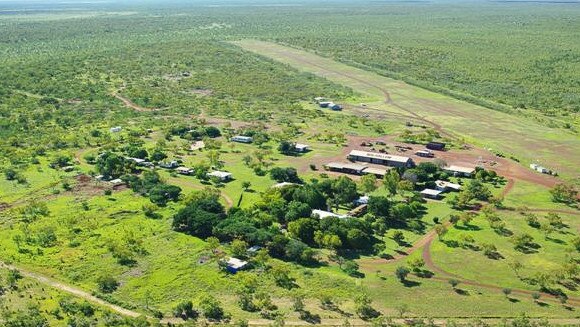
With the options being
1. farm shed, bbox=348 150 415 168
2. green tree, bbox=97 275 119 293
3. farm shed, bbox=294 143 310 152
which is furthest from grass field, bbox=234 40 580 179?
green tree, bbox=97 275 119 293

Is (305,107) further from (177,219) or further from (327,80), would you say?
(177,219)

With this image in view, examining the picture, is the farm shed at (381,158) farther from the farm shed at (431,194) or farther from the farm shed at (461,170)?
the farm shed at (431,194)

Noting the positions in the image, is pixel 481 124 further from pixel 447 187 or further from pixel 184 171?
pixel 184 171

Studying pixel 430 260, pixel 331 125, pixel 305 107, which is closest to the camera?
pixel 430 260

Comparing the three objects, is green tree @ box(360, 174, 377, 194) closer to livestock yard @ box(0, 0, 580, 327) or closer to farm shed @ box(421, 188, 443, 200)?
livestock yard @ box(0, 0, 580, 327)

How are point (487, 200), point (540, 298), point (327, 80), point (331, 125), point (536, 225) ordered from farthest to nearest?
point (327, 80), point (331, 125), point (487, 200), point (536, 225), point (540, 298)

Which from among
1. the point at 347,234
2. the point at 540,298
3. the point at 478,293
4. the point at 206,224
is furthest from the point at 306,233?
the point at 540,298

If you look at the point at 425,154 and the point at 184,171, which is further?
the point at 425,154

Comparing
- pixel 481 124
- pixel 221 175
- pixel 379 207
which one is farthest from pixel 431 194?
pixel 481 124
